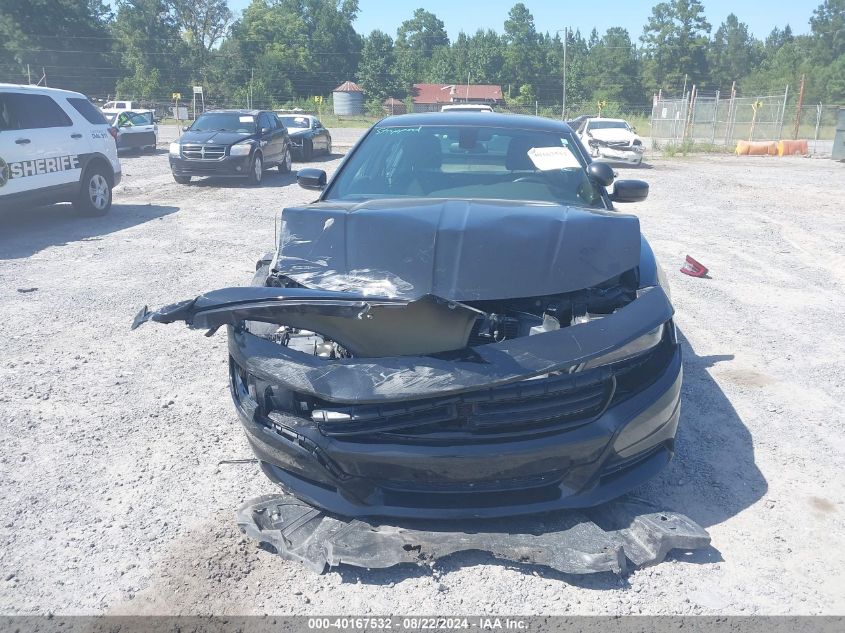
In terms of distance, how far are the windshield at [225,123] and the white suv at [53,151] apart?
4232mm

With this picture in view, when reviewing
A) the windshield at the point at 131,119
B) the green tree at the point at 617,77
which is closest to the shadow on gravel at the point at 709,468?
the windshield at the point at 131,119

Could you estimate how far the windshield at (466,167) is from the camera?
4508mm

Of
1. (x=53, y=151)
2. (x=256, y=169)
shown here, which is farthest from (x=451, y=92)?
(x=53, y=151)

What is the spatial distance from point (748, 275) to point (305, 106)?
5837cm

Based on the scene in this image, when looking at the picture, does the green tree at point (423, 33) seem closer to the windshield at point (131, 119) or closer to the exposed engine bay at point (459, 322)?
the windshield at point (131, 119)

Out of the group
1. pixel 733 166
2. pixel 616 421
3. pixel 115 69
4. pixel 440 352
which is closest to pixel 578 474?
pixel 616 421

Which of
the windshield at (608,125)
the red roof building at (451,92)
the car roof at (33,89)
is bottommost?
the windshield at (608,125)

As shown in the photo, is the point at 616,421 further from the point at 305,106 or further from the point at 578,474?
the point at 305,106

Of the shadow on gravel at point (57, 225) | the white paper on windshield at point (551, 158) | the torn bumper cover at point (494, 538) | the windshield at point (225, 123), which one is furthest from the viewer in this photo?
the windshield at point (225, 123)

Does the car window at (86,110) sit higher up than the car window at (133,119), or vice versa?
the car window at (86,110)

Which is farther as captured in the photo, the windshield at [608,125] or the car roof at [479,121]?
the windshield at [608,125]

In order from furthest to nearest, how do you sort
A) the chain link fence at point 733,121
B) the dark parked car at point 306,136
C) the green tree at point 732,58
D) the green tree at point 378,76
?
1. the green tree at point 732,58
2. the green tree at point 378,76
3. the chain link fence at point 733,121
4. the dark parked car at point 306,136

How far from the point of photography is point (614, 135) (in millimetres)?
21453

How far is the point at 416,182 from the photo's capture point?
180 inches
